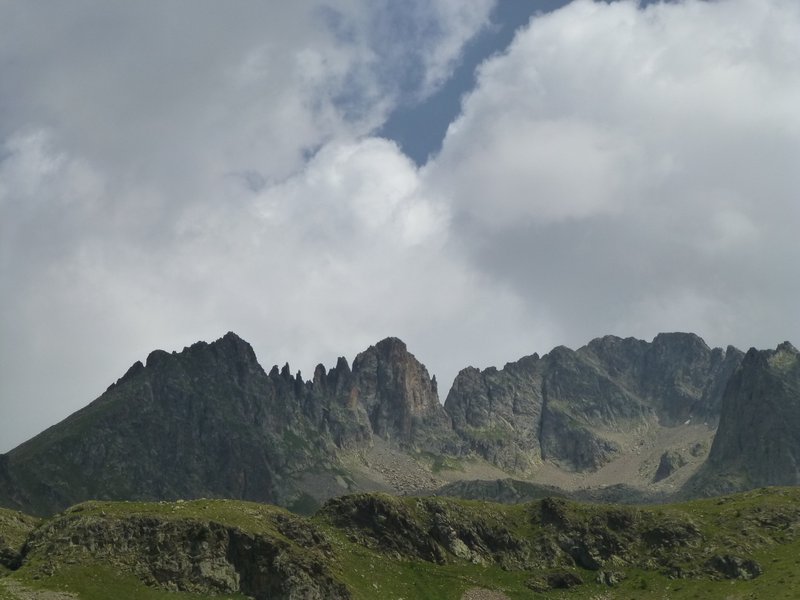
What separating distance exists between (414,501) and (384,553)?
65.2 ft

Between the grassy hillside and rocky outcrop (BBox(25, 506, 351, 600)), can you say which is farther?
the grassy hillside

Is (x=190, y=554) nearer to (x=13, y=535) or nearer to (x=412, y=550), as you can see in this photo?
(x=13, y=535)

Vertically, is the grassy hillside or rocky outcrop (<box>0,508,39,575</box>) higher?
rocky outcrop (<box>0,508,39,575</box>)

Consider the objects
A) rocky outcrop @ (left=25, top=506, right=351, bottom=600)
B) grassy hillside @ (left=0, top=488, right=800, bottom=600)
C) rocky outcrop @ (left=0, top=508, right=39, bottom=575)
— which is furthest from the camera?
grassy hillside @ (left=0, top=488, right=800, bottom=600)

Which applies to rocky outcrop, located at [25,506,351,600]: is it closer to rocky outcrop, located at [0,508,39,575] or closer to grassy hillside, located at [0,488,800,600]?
grassy hillside, located at [0,488,800,600]

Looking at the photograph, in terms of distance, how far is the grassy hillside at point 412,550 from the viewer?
135m

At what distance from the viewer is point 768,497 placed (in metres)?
184

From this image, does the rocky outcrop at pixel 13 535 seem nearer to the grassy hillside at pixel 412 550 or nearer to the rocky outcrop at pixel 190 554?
the grassy hillside at pixel 412 550

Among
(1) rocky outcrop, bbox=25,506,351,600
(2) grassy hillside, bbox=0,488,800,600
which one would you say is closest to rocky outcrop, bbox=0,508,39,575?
(2) grassy hillside, bbox=0,488,800,600

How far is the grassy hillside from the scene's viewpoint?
442ft

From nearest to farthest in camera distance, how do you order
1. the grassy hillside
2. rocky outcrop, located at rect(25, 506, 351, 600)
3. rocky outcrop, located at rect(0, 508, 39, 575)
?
1. rocky outcrop, located at rect(0, 508, 39, 575)
2. rocky outcrop, located at rect(25, 506, 351, 600)
3. the grassy hillside

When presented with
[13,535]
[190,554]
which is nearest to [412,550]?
[190,554]

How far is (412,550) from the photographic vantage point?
164m

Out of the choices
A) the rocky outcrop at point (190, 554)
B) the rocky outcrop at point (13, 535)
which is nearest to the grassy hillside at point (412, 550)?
the rocky outcrop at point (190, 554)
